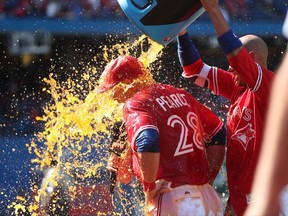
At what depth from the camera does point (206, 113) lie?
15.1 ft

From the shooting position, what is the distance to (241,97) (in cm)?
447

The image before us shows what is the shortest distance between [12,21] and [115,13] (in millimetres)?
1999

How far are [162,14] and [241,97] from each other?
0.76 m

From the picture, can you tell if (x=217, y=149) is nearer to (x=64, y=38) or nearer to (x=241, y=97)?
(x=241, y=97)

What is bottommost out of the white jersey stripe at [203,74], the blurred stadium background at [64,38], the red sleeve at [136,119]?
the red sleeve at [136,119]

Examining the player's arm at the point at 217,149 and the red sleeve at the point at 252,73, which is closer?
the red sleeve at the point at 252,73

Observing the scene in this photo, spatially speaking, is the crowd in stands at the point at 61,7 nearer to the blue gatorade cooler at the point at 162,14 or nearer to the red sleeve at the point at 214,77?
the red sleeve at the point at 214,77

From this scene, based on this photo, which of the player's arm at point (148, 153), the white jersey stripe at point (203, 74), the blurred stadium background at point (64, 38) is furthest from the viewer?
the blurred stadium background at point (64, 38)

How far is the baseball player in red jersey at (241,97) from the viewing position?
4.11 meters

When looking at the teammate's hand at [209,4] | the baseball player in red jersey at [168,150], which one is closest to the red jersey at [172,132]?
the baseball player in red jersey at [168,150]

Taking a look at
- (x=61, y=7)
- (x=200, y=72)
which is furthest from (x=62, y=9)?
(x=200, y=72)

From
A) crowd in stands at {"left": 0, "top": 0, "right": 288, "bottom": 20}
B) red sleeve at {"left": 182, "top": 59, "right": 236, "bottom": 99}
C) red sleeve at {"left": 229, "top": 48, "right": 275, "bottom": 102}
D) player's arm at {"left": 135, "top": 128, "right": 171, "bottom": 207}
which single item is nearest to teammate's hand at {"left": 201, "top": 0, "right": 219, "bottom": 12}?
red sleeve at {"left": 229, "top": 48, "right": 275, "bottom": 102}

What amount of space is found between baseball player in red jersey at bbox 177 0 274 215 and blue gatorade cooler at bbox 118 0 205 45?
108 millimetres

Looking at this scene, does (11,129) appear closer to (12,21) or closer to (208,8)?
(12,21)
